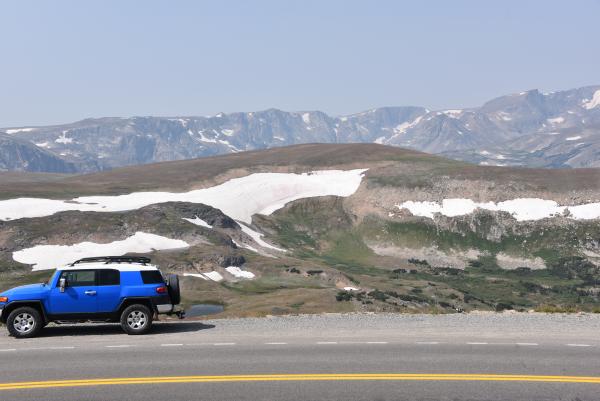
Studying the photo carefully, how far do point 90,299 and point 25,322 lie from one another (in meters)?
2.18

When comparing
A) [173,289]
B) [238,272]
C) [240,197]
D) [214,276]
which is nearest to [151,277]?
[173,289]

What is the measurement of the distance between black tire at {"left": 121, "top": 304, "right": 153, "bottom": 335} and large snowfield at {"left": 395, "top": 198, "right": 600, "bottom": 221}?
12651cm

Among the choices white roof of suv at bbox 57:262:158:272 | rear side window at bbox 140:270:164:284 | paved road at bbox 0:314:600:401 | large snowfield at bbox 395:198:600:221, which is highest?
white roof of suv at bbox 57:262:158:272

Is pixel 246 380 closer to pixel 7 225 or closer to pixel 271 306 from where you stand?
pixel 271 306

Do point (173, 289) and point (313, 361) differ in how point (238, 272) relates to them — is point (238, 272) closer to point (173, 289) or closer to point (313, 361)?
point (173, 289)

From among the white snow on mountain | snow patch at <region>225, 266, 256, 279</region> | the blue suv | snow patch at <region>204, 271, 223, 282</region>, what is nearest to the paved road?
the blue suv

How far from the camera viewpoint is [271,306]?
70250 millimetres

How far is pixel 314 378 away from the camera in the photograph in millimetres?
13750

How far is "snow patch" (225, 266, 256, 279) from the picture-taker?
3746 inches

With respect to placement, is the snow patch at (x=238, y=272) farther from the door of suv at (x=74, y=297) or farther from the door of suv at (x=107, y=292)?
the door of suv at (x=74, y=297)

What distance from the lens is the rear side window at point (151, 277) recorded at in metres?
19.6

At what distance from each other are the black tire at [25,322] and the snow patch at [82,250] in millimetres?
74975

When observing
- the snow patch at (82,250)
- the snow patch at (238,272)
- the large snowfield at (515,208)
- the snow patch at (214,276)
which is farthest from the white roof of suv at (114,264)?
the large snowfield at (515,208)

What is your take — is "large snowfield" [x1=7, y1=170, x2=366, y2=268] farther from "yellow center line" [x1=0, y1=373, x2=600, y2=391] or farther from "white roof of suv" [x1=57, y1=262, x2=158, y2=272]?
"yellow center line" [x1=0, y1=373, x2=600, y2=391]
